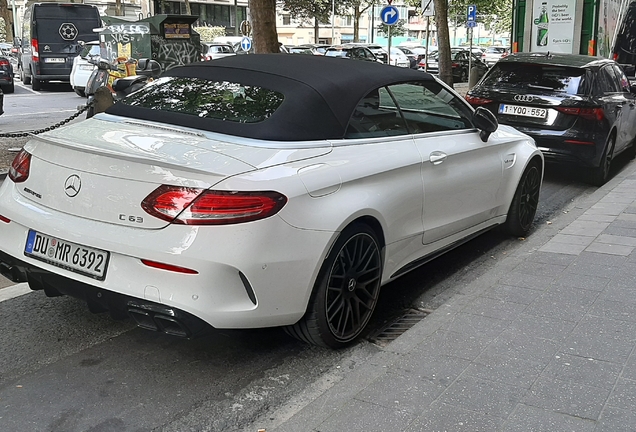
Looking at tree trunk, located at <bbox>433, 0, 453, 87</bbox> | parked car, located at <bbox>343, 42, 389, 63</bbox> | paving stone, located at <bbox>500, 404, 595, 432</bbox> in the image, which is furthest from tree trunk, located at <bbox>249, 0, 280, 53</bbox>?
parked car, located at <bbox>343, 42, 389, 63</bbox>

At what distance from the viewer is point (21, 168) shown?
4.02 m

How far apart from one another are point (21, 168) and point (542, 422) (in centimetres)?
289

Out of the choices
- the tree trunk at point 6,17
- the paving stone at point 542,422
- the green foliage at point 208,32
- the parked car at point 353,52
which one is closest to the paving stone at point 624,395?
the paving stone at point 542,422

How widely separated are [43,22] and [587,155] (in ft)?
63.9

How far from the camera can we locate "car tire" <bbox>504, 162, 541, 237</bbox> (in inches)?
242

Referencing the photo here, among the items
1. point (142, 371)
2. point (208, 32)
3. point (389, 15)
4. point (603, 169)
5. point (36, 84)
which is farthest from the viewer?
point (208, 32)

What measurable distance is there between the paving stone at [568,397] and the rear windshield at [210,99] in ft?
6.22

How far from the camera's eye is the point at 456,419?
10.3ft

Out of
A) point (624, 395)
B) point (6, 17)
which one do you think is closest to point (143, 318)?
point (624, 395)

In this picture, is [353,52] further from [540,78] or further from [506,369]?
[506,369]

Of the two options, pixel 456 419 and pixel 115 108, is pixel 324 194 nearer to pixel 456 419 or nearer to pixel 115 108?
pixel 456 419

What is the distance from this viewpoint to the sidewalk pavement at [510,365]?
314 cm

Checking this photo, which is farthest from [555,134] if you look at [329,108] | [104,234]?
[104,234]

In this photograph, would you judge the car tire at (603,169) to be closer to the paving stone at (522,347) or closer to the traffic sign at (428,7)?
the paving stone at (522,347)
